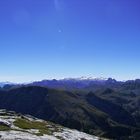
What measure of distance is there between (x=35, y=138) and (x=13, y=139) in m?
8.35

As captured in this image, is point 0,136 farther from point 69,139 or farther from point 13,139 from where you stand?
point 69,139

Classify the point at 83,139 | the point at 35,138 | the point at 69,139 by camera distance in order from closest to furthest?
1. the point at 35,138
2. the point at 69,139
3. the point at 83,139

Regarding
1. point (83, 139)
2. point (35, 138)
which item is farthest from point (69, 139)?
point (35, 138)

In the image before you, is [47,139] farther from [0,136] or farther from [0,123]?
[0,123]

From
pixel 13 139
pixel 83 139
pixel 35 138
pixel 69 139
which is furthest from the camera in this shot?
pixel 83 139

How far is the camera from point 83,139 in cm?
9606

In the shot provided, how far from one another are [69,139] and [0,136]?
25689 millimetres

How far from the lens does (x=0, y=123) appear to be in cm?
9225

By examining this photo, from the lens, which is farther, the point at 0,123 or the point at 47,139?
the point at 0,123

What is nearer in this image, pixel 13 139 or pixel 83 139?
pixel 13 139

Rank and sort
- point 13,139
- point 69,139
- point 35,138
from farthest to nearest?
point 69,139 → point 35,138 → point 13,139

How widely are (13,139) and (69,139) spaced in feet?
81.9

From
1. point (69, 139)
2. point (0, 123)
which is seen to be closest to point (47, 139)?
point (69, 139)

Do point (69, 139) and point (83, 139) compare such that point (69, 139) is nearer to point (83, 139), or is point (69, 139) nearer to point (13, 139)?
point (83, 139)
